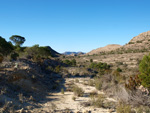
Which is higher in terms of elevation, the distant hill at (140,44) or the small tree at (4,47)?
the distant hill at (140,44)

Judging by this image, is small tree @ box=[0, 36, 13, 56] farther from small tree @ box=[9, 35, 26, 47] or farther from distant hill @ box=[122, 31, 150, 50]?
distant hill @ box=[122, 31, 150, 50]

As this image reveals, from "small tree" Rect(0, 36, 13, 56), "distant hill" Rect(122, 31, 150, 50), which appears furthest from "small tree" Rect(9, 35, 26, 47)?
"distant hill" Rect(122, 31, 150, 50)

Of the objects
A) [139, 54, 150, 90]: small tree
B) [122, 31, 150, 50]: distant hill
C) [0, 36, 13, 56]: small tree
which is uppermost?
[122, 31, 150, 50]: distant hill

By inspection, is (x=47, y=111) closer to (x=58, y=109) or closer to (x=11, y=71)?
(x=58, y=109)

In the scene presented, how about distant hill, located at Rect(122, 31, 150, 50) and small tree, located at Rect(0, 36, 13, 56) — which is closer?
small tree, located at Rect(0, 36, 13, 56)

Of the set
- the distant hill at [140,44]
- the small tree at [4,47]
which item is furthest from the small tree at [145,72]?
the distant hill at [140,44]

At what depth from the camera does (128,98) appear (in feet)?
23.7

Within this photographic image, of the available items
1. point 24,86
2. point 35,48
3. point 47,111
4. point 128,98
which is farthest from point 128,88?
point 35,48

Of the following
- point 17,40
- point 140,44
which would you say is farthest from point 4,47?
point 140,44

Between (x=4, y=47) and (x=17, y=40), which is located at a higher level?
(x=17, y=40)

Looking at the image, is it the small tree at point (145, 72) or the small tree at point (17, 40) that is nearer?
the small tree at point (145, 72)

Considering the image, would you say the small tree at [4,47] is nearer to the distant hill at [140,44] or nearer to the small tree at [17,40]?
the small tree at [17,40]

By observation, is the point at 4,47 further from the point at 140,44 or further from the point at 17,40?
the point at 140,44

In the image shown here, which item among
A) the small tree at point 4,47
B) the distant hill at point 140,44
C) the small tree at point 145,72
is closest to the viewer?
the small tree at point 145,72
